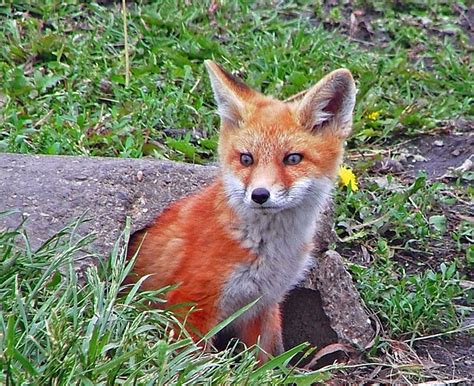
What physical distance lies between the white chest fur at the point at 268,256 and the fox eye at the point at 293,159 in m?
0.23

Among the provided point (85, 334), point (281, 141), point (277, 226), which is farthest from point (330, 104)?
point (85, 334)

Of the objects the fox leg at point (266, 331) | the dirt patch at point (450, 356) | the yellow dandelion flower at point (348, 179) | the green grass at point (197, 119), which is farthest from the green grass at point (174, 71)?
the dirt patch at point (450, 356)

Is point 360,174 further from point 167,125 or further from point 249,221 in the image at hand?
point 249,221

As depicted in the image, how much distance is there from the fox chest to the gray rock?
0.59m

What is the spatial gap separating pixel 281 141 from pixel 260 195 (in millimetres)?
440

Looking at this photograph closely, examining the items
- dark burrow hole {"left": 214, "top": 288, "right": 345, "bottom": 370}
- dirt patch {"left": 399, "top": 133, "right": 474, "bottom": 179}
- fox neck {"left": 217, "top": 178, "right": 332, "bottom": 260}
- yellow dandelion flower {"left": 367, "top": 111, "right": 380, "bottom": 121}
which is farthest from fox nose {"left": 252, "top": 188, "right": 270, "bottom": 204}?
yellow dandelion flower {"left": 367, "top": 111, "right": 380, "bottom": 121}

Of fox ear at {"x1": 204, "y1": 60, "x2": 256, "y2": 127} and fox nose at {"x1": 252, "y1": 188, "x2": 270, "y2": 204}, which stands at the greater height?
fox ear at {"x1": 204, "y1": 60, "x2": 256, "y2": 127}

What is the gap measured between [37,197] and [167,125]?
2199mm

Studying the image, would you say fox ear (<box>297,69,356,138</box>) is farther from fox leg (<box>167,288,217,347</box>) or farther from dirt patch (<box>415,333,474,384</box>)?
dirt patch (<box>415,333,474,384</box>)

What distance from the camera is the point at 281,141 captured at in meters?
4.83

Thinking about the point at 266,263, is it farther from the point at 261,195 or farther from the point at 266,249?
the point at 261,195

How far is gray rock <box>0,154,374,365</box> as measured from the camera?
191 inches

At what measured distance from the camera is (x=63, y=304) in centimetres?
386

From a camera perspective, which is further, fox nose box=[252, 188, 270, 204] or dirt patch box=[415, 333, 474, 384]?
dirt patch box=[415, 333, 474, 384]
